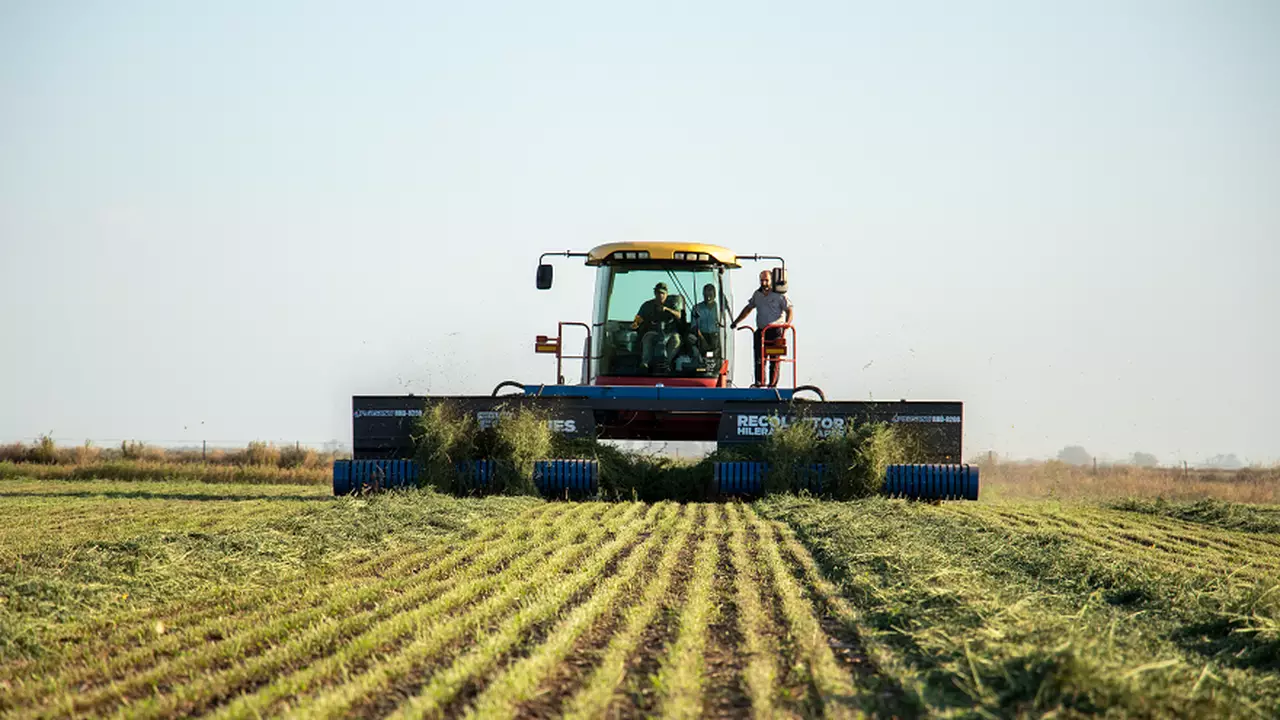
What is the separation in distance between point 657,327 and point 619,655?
10980 millimetres

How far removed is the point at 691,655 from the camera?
5051mm

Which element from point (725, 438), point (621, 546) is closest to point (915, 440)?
point (725, 438)

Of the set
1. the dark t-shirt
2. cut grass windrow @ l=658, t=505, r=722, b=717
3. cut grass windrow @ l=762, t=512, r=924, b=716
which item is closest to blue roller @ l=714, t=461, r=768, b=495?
the dark t-shirt

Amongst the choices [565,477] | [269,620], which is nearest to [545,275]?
[565,477]

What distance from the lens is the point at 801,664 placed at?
16.3ft

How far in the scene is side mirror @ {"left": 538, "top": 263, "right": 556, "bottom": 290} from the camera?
583 inches

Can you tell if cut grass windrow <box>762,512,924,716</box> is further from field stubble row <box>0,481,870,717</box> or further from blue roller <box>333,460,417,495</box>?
blue roller <box>333,460,417,495</box>

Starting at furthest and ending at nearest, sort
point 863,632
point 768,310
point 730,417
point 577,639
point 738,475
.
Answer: point 768,310 < point 730,417 < point 738,475 < point 863,632 < point 577,639

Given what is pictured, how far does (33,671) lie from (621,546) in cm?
448

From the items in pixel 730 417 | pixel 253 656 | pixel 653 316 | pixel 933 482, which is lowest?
pixel 253 656

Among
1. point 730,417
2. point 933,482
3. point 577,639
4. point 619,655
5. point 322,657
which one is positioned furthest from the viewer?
point 730,417

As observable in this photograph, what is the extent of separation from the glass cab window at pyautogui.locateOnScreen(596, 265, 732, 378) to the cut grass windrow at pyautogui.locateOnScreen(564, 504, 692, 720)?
8.17 m

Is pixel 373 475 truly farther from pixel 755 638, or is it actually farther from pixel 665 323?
pixel 755 638

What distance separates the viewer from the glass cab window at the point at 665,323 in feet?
51.8
